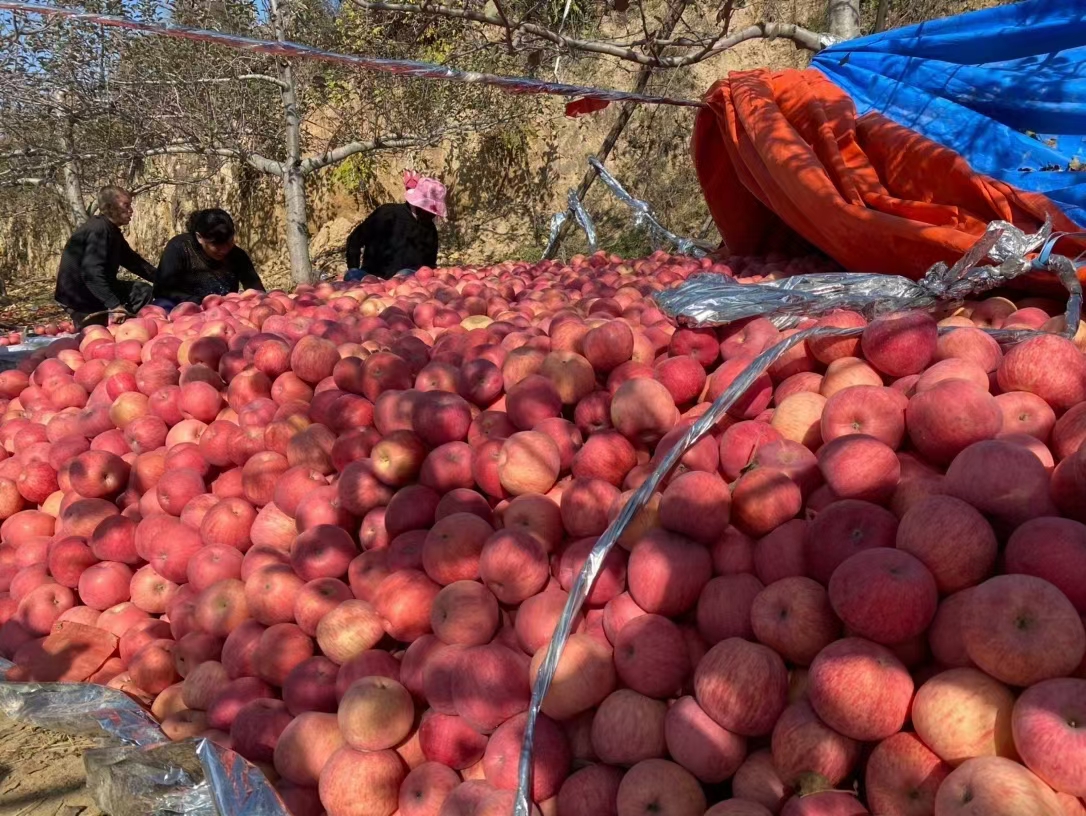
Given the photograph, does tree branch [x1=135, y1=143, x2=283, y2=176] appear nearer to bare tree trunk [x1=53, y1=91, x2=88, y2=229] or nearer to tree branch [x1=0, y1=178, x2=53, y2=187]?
bare tree trunk [x1=53, y1=91, x2=88, y2=229]

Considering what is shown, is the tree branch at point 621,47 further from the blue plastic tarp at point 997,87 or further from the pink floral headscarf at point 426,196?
the pink floral headscarf at point 426,196

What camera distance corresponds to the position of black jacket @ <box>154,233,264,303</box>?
261 inches

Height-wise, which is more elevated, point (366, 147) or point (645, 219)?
point (366, 147)

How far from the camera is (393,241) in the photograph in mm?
7797

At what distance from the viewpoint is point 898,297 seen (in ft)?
8.39

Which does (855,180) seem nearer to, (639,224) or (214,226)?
(639,224)

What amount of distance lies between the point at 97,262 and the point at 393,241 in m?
2.77

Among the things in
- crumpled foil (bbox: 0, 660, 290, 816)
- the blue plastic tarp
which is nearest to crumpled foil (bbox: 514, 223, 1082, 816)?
the blue plastic tarp

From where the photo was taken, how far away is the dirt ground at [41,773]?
2.17 m

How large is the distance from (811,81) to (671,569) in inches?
164

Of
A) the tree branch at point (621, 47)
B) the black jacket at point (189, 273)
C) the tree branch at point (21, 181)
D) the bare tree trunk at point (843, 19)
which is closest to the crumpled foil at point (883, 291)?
the tree branch at point (621, 47)

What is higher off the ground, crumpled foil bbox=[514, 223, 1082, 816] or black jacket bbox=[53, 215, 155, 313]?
crumpled foil bbox=[514, 223, 1082, 816]

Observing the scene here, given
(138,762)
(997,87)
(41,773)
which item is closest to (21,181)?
(41,773)

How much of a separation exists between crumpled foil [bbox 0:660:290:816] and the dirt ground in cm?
19
